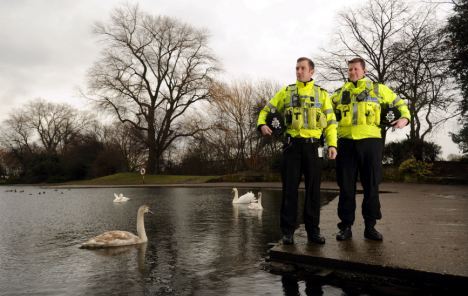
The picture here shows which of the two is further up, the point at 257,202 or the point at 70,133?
the point at 70,133

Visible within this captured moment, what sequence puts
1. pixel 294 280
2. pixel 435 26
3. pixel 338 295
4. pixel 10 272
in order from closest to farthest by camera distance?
pixel 338 295 < pixel 294 280 < pixel 10 272 < pixel 435 26

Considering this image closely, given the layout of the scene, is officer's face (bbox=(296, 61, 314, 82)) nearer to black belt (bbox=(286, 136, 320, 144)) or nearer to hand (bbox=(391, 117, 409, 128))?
black belt (bbox=(286, 136, 320, 144))

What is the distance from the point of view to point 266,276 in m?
4.24

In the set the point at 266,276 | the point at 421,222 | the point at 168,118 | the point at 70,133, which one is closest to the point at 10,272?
the point at 266,276

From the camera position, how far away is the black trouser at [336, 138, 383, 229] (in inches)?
201

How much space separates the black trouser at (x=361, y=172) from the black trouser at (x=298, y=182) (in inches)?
16.2

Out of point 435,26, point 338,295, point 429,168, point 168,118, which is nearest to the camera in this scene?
point 338,295

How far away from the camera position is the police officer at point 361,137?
16.7 feet

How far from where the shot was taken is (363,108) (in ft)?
16.7

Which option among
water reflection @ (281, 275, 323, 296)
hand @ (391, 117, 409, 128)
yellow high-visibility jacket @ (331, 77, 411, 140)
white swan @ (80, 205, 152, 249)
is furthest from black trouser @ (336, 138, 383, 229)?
white swan @ (80, 205, 152, 249)

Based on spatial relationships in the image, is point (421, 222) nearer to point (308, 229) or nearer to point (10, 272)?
point (308, 229)

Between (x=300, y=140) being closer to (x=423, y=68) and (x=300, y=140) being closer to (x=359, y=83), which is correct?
(x=359, y=83)

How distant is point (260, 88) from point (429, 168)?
957 inches

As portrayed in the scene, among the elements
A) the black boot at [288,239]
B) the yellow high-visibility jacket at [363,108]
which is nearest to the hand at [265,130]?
the yellow high-visibility jacket at [363,108]
